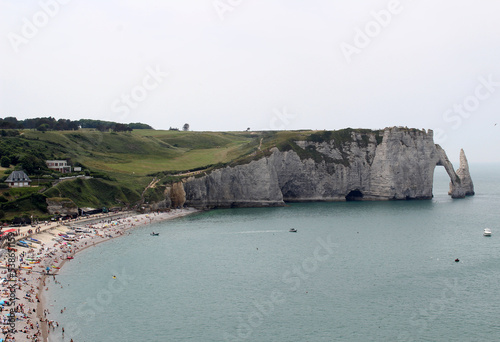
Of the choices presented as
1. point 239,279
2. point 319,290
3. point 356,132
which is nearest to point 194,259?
point 239,279

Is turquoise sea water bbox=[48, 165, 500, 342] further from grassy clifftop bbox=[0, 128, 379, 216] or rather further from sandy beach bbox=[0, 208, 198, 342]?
grassy clifftop bbox=[0, 128, 379, 216]

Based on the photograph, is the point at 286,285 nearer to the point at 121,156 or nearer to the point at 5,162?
the point at 5,162

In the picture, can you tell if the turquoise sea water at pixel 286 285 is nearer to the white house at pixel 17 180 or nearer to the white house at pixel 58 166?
the white house at pixel 17 180

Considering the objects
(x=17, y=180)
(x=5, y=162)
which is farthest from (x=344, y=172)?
(x=5, y=162)

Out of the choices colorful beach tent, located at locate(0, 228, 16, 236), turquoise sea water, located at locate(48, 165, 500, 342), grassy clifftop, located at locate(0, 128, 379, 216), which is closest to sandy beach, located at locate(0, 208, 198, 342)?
colorful beach tent, located at locate(0, 228, 16, 236)

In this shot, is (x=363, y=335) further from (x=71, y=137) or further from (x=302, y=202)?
(x=71, y=137)

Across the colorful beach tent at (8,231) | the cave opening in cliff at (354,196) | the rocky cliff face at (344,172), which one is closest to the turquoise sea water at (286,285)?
the colorful beach tent at (8,231)
